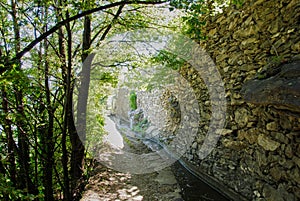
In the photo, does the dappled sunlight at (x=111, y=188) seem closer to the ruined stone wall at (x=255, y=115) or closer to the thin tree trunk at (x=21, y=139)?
the thin tree trunk at (x=21, y=139)

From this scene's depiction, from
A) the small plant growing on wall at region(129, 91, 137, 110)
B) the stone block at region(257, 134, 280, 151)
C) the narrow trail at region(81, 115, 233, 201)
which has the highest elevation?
the small plant growing on wall at region(129, 91, 137, 110)

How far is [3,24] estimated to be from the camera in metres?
2.48

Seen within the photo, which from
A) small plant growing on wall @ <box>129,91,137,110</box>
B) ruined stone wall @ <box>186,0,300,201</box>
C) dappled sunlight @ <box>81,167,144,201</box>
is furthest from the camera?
small plant growing on wall @ <box>129,91,137,110</box>

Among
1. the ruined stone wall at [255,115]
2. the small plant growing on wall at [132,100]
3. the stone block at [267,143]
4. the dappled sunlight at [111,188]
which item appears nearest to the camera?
the ruined stone wall at [255,115]

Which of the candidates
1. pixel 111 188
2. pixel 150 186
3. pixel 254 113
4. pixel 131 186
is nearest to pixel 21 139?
pixel 111 188

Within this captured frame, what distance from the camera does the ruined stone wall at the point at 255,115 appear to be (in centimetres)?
228

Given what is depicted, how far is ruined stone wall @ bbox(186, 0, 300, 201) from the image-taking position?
228 centimetres

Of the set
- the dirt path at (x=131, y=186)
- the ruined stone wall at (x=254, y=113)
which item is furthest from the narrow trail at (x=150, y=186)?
the ruined stone wall at (x=254, y=113)

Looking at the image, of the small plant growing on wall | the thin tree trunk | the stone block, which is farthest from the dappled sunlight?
the small plant growing on wall

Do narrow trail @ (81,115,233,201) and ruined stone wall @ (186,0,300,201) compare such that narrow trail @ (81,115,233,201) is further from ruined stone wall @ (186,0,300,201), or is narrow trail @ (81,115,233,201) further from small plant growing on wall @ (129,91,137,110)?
small plant growing on wall @ (129,91,137,110)

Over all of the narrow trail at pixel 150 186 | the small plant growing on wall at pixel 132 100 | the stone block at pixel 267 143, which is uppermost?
the small plant growing on wall at pixel 132 100

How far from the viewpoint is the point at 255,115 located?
278cm

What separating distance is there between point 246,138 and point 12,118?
3102mm

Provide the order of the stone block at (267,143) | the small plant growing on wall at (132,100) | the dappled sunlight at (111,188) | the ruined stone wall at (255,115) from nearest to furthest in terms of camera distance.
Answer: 1. the ruined stone wall at (255,115)
2. the stone block at (267,143)
3. the dappled sunlight at (111,188)
4. the small plant growing on wall at (132,100)
